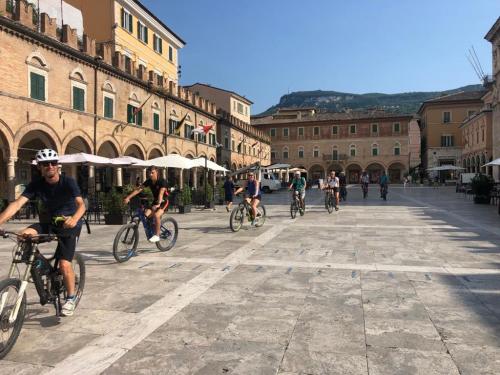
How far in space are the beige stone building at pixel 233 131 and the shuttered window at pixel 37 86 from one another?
25.1 m

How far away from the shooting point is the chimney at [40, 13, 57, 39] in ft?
63.1

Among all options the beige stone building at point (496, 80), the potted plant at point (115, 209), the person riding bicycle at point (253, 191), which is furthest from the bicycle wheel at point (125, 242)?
the beige stone building at point (496, 80)

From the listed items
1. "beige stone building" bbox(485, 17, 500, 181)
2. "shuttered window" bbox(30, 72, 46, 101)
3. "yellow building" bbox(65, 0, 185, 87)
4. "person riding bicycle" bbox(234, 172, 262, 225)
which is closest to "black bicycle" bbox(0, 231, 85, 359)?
"person riding bicycle" bbox(234, 172, 262, 225)

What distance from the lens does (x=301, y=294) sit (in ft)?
16.6

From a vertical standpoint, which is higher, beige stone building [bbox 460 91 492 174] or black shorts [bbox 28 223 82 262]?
beige stone building [bbox 460 91 492 174]

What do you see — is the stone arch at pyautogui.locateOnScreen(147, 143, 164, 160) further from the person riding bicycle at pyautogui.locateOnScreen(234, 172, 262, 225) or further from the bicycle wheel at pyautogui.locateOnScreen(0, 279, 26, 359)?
the bicycle wheel at pyautogui.locateOnScreen(0, 279, 26, 359)

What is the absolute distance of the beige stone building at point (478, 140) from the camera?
146 feet

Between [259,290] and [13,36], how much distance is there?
17535 mm

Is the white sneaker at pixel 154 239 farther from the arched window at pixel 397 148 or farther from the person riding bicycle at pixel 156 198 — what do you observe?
the arched window at pixel 397 148

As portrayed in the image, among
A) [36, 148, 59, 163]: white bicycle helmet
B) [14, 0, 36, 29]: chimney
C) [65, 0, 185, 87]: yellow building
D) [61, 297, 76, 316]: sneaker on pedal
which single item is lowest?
[61, 297, 76, 316]: sneaker on pedal

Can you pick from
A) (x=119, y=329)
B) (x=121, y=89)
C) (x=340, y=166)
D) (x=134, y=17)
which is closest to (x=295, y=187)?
(x=119, y=329)

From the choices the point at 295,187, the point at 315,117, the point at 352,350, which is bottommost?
the point at 352,350

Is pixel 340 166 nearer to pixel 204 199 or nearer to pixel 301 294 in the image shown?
pixel 204 199

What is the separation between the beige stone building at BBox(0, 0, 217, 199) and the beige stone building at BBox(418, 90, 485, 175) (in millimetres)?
46939
